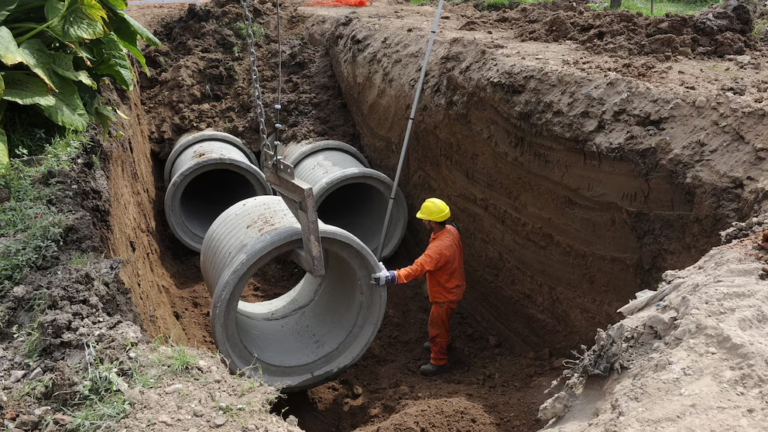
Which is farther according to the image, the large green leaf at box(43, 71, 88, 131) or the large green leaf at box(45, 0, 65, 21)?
the large green leaf at box(45, 0, 65, 21)

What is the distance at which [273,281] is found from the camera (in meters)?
8.33

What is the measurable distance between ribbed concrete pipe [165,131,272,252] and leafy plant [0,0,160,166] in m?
1.97

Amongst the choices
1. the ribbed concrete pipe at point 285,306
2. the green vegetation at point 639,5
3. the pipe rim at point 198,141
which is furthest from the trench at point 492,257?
the green vegetation at point 639,5

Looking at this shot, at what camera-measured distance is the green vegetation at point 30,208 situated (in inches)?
166

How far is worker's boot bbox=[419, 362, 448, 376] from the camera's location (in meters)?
6.21

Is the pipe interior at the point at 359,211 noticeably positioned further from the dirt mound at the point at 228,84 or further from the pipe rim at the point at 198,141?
the pipe rim at the point at 198,141

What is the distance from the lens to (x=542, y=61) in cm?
632

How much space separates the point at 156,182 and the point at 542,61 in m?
6.07

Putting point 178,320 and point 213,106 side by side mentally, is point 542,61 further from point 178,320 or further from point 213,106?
point 213,106

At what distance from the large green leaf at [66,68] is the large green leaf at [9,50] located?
44 centimetres

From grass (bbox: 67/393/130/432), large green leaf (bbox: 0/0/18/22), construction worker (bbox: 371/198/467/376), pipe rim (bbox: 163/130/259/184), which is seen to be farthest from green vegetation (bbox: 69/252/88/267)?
pipe rim (bbox: 163/130/259/184)

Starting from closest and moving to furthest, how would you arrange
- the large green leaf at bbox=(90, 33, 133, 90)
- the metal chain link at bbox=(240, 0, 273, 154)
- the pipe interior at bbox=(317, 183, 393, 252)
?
the metal chain link at bbox=(240, 0, 273, 154) < the large green leaf at bbox=(90, 33, 133, 90) < the pipe interior at bbox=(317, 183, 393, 252)

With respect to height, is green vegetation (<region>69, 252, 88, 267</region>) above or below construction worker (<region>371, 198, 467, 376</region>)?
above

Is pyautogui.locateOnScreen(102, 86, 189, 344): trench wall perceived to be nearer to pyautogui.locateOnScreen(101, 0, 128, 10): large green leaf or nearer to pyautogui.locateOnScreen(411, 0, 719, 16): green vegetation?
pyautogui.locateOnScreen(101, 0, 128, 10): large green leaf
